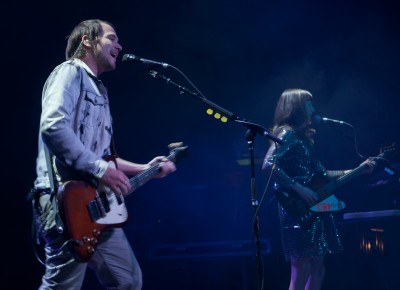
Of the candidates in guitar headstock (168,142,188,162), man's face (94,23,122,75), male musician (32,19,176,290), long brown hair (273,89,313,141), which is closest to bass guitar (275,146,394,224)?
long brown hair (273,89,313,141)

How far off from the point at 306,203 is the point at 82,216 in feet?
7.16

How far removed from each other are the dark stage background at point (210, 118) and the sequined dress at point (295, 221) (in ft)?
2.53

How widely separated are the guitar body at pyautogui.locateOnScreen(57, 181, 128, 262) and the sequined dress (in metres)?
1.64

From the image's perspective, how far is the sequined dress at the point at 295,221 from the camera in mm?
3646

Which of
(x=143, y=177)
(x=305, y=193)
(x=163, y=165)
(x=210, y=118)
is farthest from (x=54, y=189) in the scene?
(x=210, y=118)

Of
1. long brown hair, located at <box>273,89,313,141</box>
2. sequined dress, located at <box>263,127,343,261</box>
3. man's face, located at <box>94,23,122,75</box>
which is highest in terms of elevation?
man's face, located at <box>94,23,122,75</box>

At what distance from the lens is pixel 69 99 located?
224 centimetres

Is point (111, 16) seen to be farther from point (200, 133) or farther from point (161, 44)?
point (200, 133)

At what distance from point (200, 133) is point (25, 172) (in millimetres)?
2591

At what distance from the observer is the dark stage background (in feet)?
16.4

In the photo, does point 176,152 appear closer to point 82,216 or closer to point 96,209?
point 96,209

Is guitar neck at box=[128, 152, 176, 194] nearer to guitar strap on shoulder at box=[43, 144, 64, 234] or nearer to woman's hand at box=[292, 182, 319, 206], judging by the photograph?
guitar strap on shoulder at box=[43, 144, 64, 234]

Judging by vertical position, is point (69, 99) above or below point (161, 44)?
below

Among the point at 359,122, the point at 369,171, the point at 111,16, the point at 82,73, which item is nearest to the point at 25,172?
the point at 111,16
